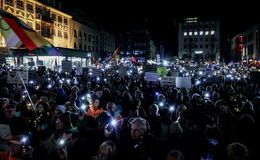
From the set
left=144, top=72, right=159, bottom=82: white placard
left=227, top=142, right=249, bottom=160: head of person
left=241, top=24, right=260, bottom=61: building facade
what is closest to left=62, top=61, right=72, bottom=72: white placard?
left=144, top=72, right=159, bottom=82: white placard

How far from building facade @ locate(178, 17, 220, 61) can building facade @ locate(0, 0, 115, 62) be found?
51.1 metres

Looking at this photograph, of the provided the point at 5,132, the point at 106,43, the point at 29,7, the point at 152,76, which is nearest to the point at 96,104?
the point at 5,132

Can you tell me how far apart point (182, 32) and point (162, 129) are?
354ft

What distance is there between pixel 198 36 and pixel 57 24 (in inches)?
3016

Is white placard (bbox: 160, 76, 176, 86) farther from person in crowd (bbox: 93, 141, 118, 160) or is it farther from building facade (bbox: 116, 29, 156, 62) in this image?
building facade (bbox: 116, 29, 156, 62)

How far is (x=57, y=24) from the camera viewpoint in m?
47.5

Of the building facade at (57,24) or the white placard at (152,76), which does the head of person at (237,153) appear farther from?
the building facade at (57,24)

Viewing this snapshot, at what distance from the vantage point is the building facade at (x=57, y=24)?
36.8 m

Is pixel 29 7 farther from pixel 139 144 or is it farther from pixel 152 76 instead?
pixel 139 144

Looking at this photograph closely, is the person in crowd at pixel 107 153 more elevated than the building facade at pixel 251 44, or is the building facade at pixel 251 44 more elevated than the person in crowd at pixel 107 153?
the building facade at pixel 251 44

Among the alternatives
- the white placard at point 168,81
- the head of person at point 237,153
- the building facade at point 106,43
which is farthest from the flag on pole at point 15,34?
the building facade at point 106,43

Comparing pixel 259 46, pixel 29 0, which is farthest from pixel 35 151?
pixel 259 46

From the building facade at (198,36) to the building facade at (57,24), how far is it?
168 feet

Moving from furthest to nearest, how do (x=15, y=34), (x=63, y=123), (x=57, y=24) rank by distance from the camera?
(x=57, y=24), (x=15, y=34), (x=63, y=123)
